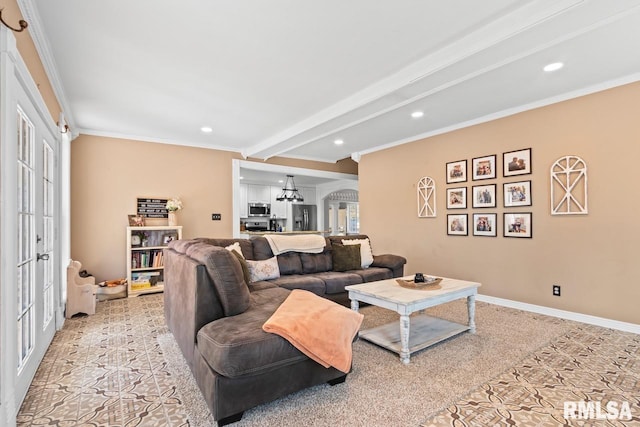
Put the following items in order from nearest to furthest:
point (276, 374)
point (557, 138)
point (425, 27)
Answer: point (276, 374) < point (425, 27) < point (557, 138)

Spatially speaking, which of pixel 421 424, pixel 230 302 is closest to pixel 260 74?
pixel 230 302

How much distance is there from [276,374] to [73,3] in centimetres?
273

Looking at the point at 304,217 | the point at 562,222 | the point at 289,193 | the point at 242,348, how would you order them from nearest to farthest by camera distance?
1. the point at 242,348
2. the point at 562,222
3. the point at 289,193
4. the point at 304,217

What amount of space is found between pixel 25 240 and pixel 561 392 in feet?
12.5

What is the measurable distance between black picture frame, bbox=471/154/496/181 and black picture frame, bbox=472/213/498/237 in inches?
20.6

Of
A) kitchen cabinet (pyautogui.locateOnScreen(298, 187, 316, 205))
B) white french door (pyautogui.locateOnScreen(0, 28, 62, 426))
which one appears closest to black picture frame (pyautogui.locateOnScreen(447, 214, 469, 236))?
white french door (pyautogui.locateOnScreen(0, 28, 62, 426))

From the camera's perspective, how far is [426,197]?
16.8 feet

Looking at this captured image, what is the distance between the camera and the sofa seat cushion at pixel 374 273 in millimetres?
3965

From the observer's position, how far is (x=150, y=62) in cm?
283

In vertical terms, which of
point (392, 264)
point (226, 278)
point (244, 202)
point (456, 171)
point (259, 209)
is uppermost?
point (456, 171)

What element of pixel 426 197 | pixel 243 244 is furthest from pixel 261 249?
pixel 426 197

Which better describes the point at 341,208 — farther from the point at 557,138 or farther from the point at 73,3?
the point at 73,3

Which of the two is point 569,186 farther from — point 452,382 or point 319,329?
point 319,329

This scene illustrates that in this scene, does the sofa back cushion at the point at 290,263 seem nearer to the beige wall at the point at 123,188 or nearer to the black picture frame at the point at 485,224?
the beige wall at the point at 123,188
